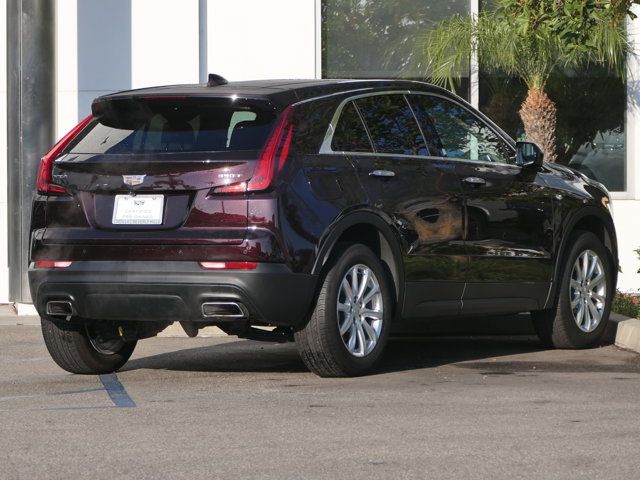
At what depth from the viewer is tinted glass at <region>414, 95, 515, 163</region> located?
9.37m

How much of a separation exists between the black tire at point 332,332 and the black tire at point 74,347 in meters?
1.24

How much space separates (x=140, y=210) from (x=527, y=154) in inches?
112

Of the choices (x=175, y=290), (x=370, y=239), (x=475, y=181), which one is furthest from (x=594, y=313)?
(x=175, y=290)

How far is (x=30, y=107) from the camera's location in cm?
1359

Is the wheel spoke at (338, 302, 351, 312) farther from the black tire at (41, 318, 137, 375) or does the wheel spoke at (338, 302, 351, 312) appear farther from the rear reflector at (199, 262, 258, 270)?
the black tire at (41, 318, 137, 375)

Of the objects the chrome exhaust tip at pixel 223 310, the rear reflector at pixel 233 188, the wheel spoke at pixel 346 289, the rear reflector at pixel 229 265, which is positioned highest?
the rear reflector at pixel 233 188

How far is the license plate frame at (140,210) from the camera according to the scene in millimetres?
8047

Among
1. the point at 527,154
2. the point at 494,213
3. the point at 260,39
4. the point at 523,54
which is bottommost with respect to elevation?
the point at 494,213

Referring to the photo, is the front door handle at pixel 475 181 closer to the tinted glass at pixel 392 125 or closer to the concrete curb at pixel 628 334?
the tinted glass at pixel 392 125

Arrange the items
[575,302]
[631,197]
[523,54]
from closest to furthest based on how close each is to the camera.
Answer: [575,302]
[523,54]
[631,197]

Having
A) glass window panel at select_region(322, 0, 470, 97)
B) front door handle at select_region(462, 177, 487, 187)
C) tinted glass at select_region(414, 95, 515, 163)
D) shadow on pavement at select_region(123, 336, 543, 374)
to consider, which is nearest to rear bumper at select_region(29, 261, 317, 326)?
shadow on pavement at select_region(123, 336, 543, 374)

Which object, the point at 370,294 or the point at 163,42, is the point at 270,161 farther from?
the point at 163,42

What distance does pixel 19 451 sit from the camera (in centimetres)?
619

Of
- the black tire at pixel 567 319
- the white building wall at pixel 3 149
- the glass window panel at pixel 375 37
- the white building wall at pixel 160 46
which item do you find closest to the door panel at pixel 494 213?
the black tire at pixel 567 319
